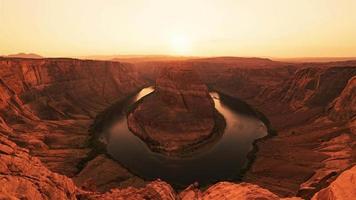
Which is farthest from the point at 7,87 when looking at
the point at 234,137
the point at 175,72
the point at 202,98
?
the point at 234,137

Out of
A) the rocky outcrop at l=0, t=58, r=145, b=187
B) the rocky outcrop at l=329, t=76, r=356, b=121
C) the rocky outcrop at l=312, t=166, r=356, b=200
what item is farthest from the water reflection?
the rocky outcrop at l=312, t=166, r=356, b=200

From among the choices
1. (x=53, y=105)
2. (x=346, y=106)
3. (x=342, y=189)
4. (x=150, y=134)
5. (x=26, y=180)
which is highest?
(x=342, y=189)

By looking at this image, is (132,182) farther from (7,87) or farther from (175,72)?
(7,87)

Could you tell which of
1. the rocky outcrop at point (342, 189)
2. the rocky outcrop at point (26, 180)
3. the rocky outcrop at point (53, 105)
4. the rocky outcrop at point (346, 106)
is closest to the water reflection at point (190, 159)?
the rocky outcrop at point (53, 105)

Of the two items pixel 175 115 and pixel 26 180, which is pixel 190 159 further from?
pixel 26 180

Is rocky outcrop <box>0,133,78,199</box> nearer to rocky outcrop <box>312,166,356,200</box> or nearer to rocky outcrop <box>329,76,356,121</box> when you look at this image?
rocky outcrop <box>312,166,356,200</box>

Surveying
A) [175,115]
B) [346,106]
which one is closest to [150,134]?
[175,115]

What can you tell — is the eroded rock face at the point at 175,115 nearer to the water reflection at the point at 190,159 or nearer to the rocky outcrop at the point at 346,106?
the water reflection at the point at 190,159
